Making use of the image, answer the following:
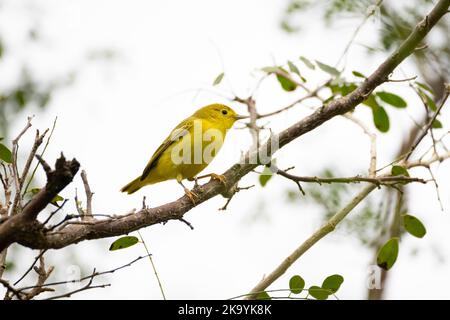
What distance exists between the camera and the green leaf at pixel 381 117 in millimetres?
4219

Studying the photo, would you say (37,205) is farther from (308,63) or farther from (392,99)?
(392,99)

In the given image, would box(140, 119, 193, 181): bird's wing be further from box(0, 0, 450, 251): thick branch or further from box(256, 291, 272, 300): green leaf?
box(256, 291, 272, 300): green leaf

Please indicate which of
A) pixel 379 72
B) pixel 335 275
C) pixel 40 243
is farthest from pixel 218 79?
pixel 40 243

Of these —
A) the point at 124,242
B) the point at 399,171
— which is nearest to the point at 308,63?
the point at 399,171

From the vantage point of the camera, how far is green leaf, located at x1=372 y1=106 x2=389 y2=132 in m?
4.22

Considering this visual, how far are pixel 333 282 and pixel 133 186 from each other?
266cm

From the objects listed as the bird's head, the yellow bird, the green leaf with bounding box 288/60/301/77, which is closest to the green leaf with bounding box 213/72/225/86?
the green leaf with bounding box 288/60/301/77

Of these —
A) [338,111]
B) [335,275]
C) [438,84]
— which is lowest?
[335,275]

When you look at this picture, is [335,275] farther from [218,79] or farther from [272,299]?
[218,79]

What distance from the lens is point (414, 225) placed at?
345 cm

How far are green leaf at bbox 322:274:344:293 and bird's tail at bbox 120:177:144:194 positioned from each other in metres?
2.53

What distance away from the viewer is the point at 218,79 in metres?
3.74
